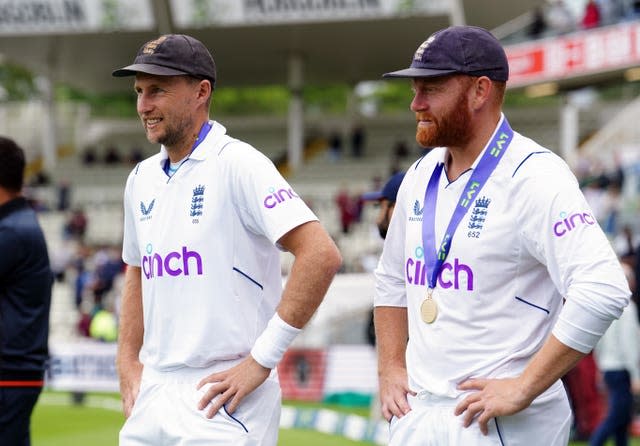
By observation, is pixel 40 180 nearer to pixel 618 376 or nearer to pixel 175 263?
pixel 618 376

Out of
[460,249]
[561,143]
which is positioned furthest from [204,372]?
[561,143]

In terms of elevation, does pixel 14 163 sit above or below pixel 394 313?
above

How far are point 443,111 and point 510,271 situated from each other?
576 millimetres

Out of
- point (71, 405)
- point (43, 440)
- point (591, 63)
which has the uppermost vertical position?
point (591, 63)

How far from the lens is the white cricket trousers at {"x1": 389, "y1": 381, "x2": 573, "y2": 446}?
12.2ft

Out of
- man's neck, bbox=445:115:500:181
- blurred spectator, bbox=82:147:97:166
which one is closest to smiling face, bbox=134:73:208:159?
man's neck, bbox=445:115:500:181

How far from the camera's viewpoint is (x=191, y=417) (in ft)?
13.8

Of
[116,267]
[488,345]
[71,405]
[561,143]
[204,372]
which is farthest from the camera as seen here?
[561,143]

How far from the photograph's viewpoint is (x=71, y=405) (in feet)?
57.7

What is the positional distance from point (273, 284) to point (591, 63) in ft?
77.0

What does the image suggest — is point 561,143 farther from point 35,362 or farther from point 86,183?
point 35,362

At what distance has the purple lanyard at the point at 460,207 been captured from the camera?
383 centimetres

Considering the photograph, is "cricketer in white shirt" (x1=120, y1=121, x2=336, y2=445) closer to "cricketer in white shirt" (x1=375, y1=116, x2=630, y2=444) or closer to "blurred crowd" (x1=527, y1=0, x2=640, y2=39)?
"cricketer in white shirt" (x1=375, y1=116, x2=630, y2=444)

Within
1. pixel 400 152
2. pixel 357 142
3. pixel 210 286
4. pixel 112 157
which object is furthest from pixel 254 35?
pixel 210 286
